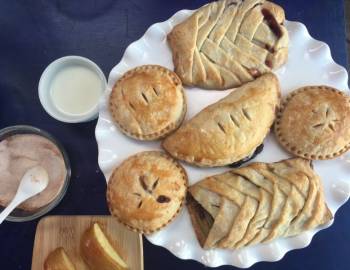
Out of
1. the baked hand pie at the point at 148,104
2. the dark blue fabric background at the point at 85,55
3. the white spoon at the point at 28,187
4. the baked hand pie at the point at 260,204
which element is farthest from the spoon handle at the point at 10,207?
the baked hand pie at the point at 260,204

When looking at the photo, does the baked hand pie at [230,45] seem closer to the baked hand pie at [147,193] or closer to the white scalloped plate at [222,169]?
the white scalloped plate at [222,169]

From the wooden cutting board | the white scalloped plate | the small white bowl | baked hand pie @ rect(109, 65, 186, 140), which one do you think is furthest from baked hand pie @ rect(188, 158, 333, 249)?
the small white bowl

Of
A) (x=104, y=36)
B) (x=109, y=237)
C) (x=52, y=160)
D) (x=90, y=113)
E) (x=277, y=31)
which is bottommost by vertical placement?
(x=109, y=237)

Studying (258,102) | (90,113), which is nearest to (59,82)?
(90,113)

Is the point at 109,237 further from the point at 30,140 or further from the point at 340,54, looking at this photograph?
the point at 340,54

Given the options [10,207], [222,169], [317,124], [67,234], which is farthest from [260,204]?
[10,207]

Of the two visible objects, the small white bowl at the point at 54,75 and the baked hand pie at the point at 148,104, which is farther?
the small white bowl at the point at 54,75
